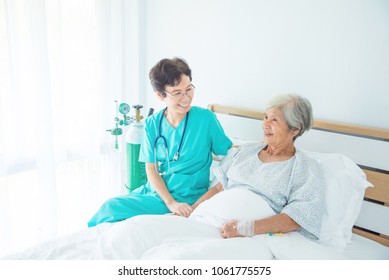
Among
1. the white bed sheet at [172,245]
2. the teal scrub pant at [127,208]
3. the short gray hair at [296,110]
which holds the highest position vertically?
the short gray hair at [296,110]

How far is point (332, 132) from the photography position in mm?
1776

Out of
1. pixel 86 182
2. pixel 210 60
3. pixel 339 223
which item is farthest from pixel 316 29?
pixel 86 182

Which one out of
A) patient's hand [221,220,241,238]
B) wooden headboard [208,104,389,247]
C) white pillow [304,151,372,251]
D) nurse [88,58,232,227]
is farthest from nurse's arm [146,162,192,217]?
wooden headboard [208,104,389,247]

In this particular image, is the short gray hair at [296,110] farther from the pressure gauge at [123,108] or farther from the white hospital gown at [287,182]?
the pressure gauge at [123,108]

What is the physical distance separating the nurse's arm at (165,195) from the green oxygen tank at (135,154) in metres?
0.22

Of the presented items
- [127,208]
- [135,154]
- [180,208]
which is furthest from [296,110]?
[135,154]

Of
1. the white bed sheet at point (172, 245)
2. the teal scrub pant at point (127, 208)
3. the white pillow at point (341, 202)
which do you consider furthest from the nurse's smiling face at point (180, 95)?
the white pillow at point (341, 202)

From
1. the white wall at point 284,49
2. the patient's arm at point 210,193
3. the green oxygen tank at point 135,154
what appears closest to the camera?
the white wall at point 284,49

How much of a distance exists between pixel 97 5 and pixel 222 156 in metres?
1.24

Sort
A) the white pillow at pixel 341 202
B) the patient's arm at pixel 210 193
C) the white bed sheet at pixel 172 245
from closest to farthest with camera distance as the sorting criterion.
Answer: the white bed sheet at pixel 172 245
the white pillow at pixel 341 202
the patient's arm at pixel 210 193

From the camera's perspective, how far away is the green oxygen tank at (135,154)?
211 centimetres

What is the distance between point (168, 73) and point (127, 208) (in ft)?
2.13

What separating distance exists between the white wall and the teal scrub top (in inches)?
15.3

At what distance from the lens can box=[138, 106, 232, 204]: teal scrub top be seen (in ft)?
6.02
